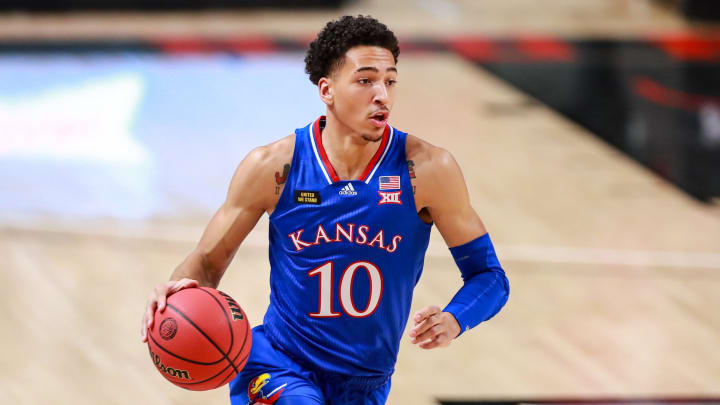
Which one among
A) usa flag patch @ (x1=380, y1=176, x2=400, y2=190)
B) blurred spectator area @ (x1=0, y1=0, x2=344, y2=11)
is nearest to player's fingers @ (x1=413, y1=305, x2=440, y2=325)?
usa flag patch @ (x1=380, y1=176, x2=400, y2=190)

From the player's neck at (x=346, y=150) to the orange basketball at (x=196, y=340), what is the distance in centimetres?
74

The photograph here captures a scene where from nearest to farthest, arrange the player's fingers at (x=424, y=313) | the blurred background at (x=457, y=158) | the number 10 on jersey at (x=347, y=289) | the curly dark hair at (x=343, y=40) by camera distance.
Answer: the player's fingers at (x=424, y=313)
the curly dark hair at (x=343, y=40)
the number 10 on jersey at (x=347, y=289)
the blurred background at (x=457, y=158)

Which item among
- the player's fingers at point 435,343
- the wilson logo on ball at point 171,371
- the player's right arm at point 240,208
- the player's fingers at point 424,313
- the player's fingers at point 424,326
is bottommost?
the wilson logo on ball at point 171,371

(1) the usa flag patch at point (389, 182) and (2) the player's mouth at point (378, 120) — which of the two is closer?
(2) the player's mouth at point (378, 120)

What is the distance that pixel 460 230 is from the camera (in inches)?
168

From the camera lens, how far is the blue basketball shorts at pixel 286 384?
4.20 meters

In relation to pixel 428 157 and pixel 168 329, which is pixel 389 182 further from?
pixel 168 329

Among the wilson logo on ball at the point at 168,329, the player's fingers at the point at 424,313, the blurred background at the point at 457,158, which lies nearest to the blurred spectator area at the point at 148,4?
the blurred background at the point at 457,158

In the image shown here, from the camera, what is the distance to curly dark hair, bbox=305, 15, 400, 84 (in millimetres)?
4082

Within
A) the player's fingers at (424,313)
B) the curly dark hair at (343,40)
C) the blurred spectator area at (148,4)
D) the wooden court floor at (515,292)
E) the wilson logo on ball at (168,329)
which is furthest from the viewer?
the blurred spectator area at (148,4)

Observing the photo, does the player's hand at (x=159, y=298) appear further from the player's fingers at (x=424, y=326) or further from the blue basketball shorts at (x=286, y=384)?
the player's fingers at (x=424, y=326)

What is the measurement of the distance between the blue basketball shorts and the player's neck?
0.82 meters

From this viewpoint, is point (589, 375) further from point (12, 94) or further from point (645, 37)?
point (645, 37)

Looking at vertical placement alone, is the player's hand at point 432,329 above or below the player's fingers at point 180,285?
below
